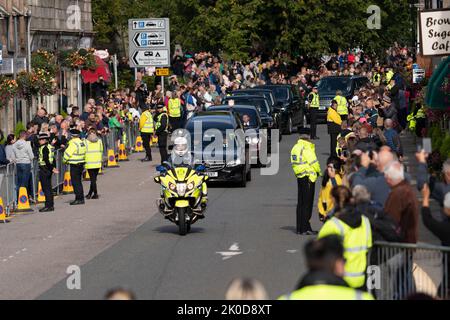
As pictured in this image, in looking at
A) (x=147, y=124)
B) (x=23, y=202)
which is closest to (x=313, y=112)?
(x=147, y=124)

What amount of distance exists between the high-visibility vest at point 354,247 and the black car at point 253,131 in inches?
847

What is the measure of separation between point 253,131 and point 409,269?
24009 millimetres

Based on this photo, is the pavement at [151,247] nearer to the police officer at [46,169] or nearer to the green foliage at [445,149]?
the police officer at [46,169]

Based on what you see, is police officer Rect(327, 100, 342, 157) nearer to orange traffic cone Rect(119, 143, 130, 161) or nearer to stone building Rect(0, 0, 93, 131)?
orange traffic cone Rect(119, 143, 130, 161)

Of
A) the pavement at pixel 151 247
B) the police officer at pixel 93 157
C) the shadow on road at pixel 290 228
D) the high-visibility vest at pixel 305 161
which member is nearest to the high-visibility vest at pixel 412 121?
the pavement at pixel 151 247

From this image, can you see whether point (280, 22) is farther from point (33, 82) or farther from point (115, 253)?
point (115, 253)

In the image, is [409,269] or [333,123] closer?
[409,269]

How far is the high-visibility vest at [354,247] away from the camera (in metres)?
13.2

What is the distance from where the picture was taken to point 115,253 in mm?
21266

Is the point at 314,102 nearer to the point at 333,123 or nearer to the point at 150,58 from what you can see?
the point at 150,58

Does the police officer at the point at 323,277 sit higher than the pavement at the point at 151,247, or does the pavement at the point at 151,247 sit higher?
the police officer at the point at 323,277

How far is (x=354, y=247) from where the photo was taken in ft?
43.7

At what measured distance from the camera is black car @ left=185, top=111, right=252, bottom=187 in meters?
31.6

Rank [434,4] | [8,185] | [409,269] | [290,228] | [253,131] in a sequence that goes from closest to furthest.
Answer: [409,269] → [290,228] → [8,185] → [253,131] → [434,4]
